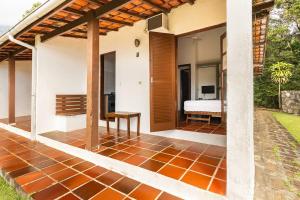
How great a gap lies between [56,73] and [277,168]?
5.94m

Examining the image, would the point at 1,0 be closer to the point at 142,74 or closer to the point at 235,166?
the point at 142,74

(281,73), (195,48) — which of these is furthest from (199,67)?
(281,73)

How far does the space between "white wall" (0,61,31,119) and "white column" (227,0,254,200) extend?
955 cm

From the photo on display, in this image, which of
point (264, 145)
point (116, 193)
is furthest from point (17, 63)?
point (264, 145)

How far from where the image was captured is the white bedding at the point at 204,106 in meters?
5.70

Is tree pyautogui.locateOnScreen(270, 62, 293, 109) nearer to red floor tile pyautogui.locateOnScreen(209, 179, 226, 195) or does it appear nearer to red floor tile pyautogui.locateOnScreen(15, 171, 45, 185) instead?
red floor tile pyautogui.locateOnScreen(209, 179, 226, 195)

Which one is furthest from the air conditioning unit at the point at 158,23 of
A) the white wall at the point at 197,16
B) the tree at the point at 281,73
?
the tree at the point at 281,73

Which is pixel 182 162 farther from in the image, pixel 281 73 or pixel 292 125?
pixel 281 73

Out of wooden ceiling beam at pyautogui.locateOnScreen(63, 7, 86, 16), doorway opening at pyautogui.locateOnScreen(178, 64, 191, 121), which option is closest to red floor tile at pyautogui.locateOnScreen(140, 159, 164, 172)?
wooden ceiling beam at pyautogui.locateOnScreen(63, 7, 86, 16)

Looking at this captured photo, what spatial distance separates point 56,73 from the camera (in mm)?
5531

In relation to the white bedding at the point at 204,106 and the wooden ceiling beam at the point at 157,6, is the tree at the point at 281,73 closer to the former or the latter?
the white bedding at the point at 204,106

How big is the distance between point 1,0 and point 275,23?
31.2 meters

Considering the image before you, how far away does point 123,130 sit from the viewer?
551cm

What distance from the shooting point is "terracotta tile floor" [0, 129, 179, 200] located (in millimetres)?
2316
